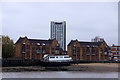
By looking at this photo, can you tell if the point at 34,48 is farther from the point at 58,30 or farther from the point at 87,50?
the point at 58,30

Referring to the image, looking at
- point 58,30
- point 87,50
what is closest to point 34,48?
point 87,50

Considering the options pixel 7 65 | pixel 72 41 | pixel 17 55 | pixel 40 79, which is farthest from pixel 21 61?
pixel 40 79

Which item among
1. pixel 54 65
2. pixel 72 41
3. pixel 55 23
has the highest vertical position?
pixel 55 23

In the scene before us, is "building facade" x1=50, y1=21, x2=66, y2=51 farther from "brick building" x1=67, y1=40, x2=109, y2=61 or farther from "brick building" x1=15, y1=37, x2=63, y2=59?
"brick building" x1=15, y1=37, x2=63, y2=59

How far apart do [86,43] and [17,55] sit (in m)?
23.9

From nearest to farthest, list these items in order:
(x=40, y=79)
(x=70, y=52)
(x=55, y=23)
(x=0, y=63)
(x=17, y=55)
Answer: (x=40, y=79) < (x=0, y=63) < (x=17, y=55) < (x=70, y=52) < (x=55, y=23)

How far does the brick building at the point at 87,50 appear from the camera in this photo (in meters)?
91.1

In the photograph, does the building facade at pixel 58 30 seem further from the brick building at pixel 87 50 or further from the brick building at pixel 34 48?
the brick building at pixel 34 48

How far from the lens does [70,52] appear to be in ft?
298

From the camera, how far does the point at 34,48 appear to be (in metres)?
85.8

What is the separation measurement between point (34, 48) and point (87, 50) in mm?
17390

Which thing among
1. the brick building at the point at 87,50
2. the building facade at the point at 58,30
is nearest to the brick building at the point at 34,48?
the brick building at the point at 87,50

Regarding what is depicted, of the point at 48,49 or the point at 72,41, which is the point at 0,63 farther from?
the point at 72,41

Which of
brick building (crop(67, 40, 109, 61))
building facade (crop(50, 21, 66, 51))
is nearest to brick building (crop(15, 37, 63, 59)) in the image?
brick building (crop(67, 40, 109, 61))
